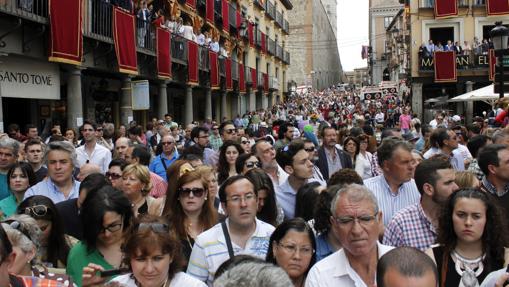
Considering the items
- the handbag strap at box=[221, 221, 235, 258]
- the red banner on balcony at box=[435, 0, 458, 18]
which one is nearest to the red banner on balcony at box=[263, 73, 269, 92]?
the red banner on balcony at box=[435, 0, 458, 18]

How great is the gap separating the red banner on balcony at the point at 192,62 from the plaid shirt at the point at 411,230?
67.7 feet

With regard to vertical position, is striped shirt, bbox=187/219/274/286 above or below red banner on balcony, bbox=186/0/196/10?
below

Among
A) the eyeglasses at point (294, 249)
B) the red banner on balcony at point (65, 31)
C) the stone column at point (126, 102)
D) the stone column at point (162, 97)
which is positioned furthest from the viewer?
the stone column at point (162, 97)

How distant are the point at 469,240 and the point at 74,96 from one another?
42.4 feet

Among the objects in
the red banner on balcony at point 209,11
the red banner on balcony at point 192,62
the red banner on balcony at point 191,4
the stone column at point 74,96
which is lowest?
the stone column at point 74,96

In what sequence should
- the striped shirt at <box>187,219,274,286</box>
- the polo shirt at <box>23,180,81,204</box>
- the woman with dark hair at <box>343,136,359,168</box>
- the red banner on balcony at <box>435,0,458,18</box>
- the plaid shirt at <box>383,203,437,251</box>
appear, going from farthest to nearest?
the red banner on balcony at <box>435,0,458,18</box> < the woman with dark hair at <box>343,136,359,168</box> < the polo shirt at <box>23,180,81,204</box> < the plaid shirt at <box>383,203,437,251</box> < the striped shirt at <box>187,219,274,286</box>

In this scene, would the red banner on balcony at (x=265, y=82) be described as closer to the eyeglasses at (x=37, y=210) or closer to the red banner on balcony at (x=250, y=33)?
the red banner on balcony at (x=250, y=33)

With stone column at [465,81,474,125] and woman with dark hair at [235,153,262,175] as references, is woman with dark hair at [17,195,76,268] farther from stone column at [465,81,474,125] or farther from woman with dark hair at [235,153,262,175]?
stone column at [465,81,474,125]

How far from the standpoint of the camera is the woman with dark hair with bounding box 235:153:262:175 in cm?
729

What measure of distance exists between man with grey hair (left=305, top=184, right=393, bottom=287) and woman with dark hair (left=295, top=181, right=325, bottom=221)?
174 centimetres

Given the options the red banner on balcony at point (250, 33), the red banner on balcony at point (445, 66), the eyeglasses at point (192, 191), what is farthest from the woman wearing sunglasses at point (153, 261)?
the red banner on balcony at point (250, 33)

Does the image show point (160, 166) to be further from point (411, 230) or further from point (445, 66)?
point (445, 66)

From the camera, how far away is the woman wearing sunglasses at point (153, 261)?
349 centimetres

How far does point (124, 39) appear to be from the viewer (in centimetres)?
1703
